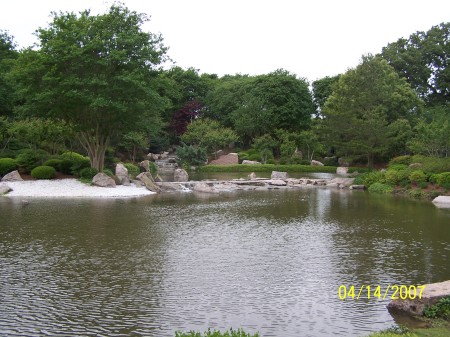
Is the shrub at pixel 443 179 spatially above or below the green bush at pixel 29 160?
below

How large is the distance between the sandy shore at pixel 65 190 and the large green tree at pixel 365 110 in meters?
Answer: 20.5

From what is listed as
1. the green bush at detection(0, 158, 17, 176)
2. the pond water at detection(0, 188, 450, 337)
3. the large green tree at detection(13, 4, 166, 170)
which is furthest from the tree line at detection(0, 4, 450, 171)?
the pond water at detection(0, 188, 450, 337)

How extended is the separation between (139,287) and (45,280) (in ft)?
6.64

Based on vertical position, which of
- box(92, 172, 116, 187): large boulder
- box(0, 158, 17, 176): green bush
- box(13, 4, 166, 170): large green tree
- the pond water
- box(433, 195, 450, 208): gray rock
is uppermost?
box(13, 4, 166, 170): large green tree

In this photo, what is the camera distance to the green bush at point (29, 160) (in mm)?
28000

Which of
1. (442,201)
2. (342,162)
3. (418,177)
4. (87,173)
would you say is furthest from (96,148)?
(342,162)

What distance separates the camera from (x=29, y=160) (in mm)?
28234

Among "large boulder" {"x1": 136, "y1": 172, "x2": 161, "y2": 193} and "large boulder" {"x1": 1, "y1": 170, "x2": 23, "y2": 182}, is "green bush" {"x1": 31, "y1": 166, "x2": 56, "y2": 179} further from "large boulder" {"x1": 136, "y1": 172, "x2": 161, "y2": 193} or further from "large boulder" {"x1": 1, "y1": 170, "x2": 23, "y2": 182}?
"large boulder" {"x1": 136, "y1": 172, "x2": 161, "y2": 193}

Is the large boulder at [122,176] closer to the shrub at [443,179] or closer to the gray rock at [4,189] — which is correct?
the gray rock at [4,189]

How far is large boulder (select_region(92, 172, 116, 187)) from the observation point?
26516mm

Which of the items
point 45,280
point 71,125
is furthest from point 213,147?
point 45,280

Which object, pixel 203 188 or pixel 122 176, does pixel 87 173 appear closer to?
pixel 122 176

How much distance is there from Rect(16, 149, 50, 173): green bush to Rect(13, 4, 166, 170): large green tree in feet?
7.96

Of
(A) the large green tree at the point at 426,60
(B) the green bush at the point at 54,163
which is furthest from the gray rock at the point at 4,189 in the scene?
(A) the large green tree at the point at 426,60
